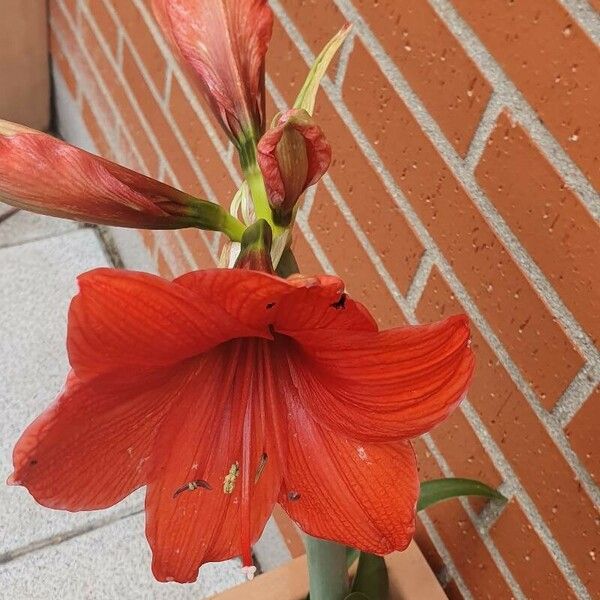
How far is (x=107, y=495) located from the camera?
50cm

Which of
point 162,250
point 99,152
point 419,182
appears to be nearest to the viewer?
point 419,182

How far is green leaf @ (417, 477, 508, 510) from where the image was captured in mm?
796

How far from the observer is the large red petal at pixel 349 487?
0.49 metres

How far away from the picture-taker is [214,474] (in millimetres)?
514

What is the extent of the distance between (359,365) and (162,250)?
3.94 ft

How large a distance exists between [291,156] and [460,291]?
0.40m

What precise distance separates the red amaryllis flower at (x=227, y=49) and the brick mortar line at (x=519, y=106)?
0.23 m

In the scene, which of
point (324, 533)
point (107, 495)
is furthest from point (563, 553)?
point (107, 495)

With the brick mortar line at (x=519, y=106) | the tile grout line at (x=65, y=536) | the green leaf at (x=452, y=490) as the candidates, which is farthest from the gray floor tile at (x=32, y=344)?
the brick mortar line at (x=519, y=106)

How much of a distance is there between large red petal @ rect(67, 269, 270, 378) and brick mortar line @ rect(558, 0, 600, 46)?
0.36 m

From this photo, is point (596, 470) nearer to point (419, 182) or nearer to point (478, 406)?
point (478, 406)

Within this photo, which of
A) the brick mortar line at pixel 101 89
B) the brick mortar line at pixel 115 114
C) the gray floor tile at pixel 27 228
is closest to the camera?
the brick mortar line at pixel 115 114

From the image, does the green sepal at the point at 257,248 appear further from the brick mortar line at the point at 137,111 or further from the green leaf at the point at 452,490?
the brick mortar line at the point at 137,111

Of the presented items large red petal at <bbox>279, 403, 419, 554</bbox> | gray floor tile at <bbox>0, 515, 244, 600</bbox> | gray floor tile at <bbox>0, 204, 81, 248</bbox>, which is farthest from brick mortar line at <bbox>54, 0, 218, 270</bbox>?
large red petal at <bbox>279, 403, 419, 554</bbox>
